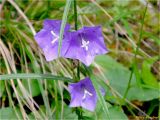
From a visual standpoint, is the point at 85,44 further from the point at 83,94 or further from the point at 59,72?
the point at 59,72

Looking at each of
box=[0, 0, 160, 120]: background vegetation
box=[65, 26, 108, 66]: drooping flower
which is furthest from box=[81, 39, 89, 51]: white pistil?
box=[0, 0, 160, 120]: background vegetation

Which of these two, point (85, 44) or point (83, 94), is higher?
point (85, 44)

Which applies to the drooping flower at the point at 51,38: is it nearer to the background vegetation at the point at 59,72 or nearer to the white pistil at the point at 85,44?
the white pistil at the point at 85,44

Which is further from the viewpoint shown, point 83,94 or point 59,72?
point 59,72

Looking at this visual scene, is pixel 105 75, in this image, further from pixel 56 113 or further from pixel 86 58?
pixel 86 58

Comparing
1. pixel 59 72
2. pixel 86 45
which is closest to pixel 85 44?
pixel 86 45

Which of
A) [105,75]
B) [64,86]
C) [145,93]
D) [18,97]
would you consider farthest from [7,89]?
[145,93]

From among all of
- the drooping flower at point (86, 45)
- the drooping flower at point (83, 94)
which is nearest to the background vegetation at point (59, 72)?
the drooping flower at point (83, 94)
